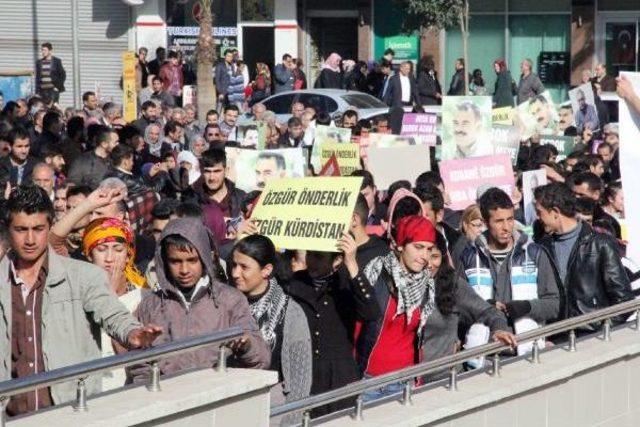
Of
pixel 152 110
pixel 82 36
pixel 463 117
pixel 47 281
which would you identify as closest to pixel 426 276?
pixel 47 281

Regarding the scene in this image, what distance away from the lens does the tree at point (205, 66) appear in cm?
3309

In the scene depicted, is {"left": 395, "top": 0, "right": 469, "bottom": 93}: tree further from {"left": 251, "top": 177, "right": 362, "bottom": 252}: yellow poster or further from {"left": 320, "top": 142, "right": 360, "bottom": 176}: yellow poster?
{"left": 251, "top": 177, "right": 362, "bottom": 252}: yellow poster

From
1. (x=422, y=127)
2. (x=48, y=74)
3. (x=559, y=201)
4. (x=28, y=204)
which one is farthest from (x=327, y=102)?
(x=28, y=204)

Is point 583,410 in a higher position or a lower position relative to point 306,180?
lower

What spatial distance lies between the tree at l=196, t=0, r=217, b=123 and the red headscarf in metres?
24.7

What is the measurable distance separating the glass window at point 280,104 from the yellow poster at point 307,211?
850 inches

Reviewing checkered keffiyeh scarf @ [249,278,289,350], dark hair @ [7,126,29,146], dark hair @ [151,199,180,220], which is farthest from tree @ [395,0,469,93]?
checkered keffiyeh scarf @ [249,278,289,350]

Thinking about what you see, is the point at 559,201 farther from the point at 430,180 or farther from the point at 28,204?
the point at 430,180

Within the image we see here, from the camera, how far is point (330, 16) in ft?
133

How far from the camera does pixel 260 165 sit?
14.6 m

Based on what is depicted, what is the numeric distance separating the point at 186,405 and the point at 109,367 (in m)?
0.40

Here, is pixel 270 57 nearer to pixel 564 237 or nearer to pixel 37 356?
pixel 564 237

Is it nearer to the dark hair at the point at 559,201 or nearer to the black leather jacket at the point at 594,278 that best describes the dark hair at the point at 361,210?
the dark hair at the point at 559,201

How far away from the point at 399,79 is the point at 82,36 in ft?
45.4
